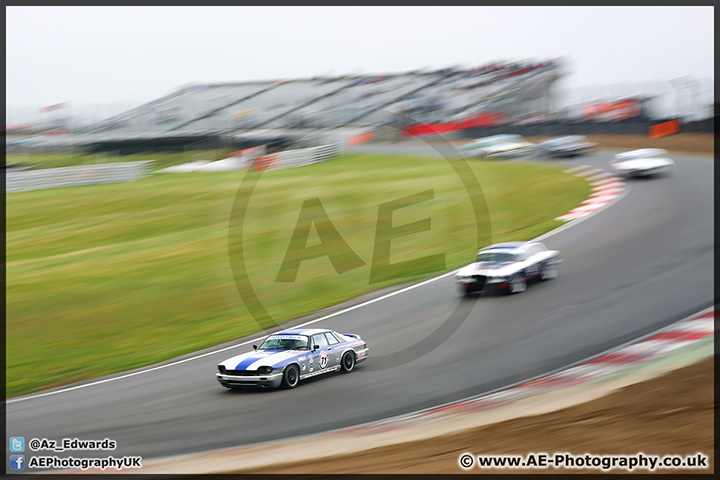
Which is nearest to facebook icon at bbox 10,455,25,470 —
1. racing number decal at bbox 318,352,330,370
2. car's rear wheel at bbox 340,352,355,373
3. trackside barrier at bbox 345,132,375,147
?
racing number decal at bbox 318,352,330,370

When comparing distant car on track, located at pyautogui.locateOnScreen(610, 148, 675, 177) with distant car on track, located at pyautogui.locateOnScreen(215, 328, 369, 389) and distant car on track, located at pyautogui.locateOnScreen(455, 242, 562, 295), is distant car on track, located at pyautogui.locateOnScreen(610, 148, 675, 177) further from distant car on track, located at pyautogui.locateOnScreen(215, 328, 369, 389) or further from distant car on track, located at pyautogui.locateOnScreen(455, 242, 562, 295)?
distant car on track, located at pyautogui.locateOnScreen(215, 328, 369, 389)

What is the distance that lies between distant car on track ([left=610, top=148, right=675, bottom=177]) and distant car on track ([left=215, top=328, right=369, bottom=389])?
16.4 meters

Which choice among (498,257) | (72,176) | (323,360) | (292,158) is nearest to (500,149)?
(292,158)

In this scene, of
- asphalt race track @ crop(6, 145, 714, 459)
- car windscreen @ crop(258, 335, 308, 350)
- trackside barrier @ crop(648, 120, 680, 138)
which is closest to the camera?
asphalt race track @ crop(6, 145, 714, 459)

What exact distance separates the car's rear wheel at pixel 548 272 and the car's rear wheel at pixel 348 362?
5085 mm

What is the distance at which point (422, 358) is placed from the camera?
34.0ft

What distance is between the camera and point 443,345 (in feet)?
35.6

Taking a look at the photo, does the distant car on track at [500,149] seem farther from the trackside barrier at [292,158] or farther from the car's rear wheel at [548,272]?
the car's rear wheel at [548,272]

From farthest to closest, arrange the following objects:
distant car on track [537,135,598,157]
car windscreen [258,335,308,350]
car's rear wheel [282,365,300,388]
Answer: distant car on track [537,135,598,157] → car windscreen [258,335,308,350] → car's rear wheel [282,365,300,388]

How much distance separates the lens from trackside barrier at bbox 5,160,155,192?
27.1m

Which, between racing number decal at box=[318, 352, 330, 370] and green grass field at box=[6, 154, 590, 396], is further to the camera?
green grass field at box=[6, 154, 590, 396]

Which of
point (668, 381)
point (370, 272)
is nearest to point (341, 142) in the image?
point (370, 272)

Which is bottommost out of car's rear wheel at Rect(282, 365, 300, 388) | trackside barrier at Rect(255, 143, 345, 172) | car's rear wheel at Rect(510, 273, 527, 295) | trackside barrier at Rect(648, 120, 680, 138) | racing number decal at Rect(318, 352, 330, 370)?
car's rear wheel at Rect(282, 365, 300, 388)

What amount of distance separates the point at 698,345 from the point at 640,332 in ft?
3.39
